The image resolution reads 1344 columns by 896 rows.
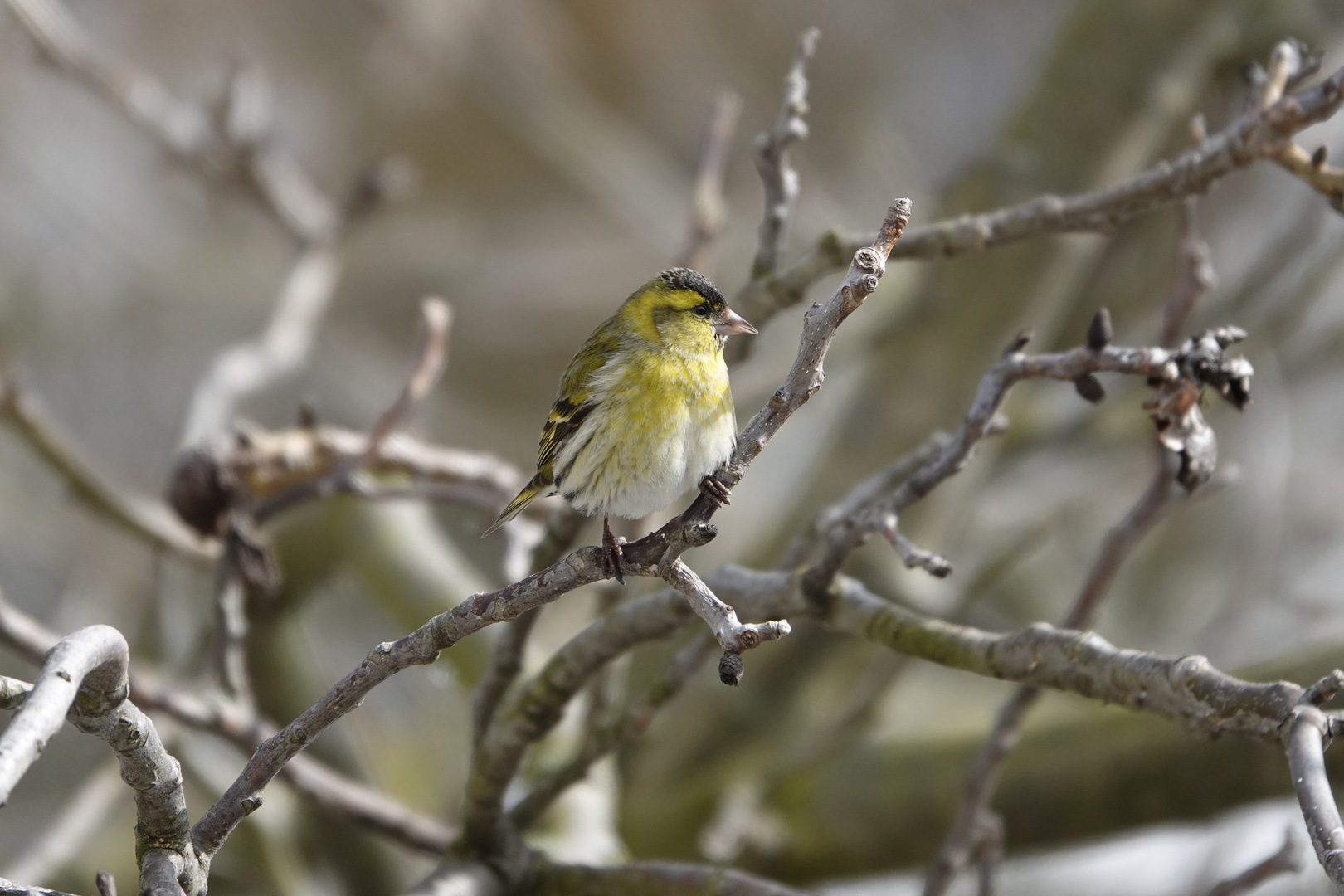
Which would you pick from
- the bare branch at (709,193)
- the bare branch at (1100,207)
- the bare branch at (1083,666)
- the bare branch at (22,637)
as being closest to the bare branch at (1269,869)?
the bare branch at (1083,666)

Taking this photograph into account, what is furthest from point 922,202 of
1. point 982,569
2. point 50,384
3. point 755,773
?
point 50,384

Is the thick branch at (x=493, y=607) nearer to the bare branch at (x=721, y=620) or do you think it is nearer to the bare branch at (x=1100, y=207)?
the bare branch at (x=721, y=620)

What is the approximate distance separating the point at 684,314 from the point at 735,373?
1.67 meters

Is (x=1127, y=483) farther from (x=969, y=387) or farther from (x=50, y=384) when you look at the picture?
(x=50, y=384)

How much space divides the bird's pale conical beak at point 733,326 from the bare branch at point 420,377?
0.95 m

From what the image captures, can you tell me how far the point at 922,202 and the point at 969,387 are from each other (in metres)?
1.77

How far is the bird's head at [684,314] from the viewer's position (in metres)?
2.34

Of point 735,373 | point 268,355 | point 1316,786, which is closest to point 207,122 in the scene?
point 268,355

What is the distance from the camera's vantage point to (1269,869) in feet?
6.82

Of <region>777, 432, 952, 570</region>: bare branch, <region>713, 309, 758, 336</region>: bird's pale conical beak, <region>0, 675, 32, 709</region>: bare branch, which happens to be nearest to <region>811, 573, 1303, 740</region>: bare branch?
<region>777, 432, 952, 570</region>: bare branch

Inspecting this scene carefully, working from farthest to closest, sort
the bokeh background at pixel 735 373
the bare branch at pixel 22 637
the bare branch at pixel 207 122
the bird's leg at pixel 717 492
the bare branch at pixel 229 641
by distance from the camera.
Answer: the bare branch at pixel 207 122, the bokeh background at pixel 735 373, the bare branch at pixel 229 641, the bare branch at pixel 22 637, the bird's leg at pixel 717 492

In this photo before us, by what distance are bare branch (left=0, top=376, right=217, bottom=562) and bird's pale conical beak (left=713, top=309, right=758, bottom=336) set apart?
170 cm

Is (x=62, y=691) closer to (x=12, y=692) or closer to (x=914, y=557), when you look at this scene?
(x=12, y=692)

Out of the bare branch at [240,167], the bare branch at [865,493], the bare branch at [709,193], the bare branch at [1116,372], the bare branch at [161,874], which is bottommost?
the bare branch at [161,874]
